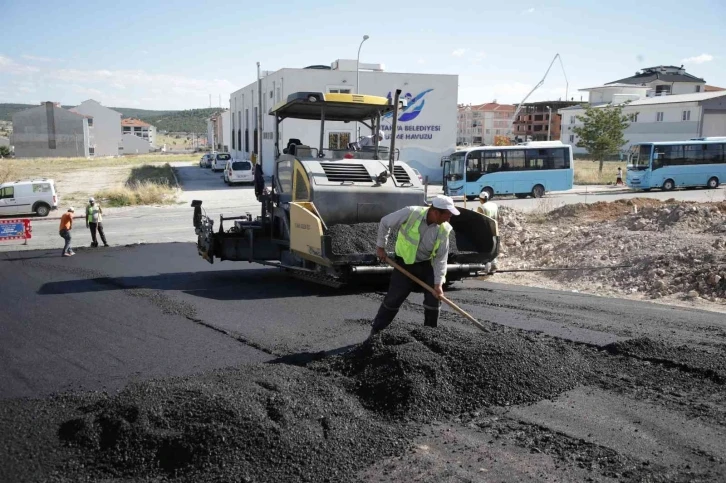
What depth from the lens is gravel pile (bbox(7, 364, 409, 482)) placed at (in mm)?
3715

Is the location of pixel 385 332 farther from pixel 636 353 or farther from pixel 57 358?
pixel 57 358

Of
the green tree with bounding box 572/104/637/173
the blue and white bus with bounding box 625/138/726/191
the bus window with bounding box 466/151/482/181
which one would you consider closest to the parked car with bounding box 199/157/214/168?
the green tree with bounding box 572/104/637/173

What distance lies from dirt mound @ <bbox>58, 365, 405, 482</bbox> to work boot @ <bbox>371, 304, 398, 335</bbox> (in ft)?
4.64

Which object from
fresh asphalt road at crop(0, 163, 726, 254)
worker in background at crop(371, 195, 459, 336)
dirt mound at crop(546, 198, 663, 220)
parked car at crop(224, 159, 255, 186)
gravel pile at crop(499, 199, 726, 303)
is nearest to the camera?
worker in background at crop(371, 195, 459, 336)

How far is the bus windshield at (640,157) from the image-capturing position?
29141 mm

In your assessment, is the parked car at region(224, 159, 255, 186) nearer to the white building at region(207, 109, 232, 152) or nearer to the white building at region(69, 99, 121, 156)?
the white building at region(207, 109, 232, 152)

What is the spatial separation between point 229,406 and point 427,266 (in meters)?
2.46

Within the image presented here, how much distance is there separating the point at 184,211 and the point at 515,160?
13.3 metres

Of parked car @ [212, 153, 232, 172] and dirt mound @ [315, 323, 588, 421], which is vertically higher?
parked car @ [212, 153, 232, 172]

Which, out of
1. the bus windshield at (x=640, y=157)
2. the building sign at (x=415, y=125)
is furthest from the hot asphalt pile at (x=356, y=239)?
the building sign at (x=415, y=125)

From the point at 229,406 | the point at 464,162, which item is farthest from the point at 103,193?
the point at 229,406

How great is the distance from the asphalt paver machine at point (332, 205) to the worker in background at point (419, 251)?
2.14m

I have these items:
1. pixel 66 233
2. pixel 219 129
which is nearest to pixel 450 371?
pixel 66 233

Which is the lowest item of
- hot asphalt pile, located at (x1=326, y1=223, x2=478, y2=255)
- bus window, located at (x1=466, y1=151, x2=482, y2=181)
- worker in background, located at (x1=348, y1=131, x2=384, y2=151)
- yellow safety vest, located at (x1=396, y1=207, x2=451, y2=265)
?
hot asphalt pile, located at (x1=326, y1=223, x2=478, y2=255)
